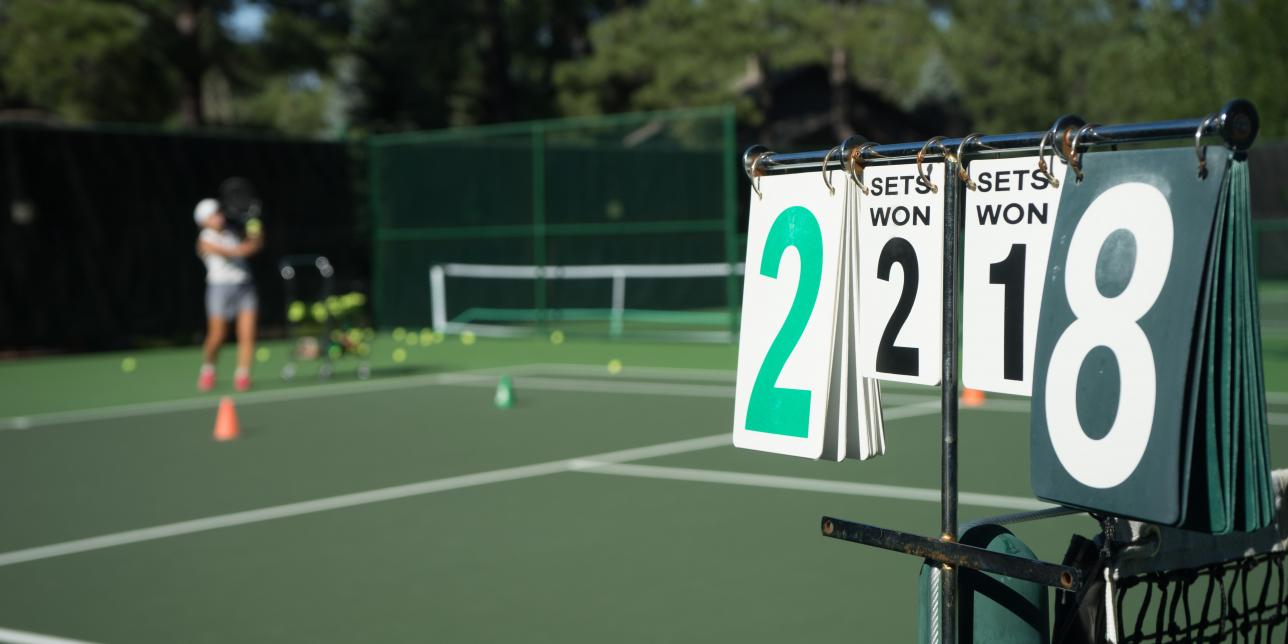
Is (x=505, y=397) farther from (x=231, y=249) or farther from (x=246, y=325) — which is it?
(x=231, y=249)

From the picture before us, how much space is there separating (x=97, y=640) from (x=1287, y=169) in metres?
29.8

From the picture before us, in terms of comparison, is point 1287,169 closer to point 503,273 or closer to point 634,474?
point 503,273

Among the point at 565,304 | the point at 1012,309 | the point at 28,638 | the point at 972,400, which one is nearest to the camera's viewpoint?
the point at 1012,309

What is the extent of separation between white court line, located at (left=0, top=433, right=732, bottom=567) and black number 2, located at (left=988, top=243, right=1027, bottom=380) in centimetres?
465

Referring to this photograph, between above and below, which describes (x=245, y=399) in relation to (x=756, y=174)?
below

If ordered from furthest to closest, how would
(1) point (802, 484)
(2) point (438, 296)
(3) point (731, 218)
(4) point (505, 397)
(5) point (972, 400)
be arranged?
(2) point (438, 296) → (3) point (731, 218) → (4) point (505, 397) → (5) point (972, 400) → (1) point (802, 484)

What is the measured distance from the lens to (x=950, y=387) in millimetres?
2309

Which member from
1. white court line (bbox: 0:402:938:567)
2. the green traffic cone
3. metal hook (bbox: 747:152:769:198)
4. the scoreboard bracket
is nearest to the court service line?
the green traffic cone

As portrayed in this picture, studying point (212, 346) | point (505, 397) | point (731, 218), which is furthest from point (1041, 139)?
point (731, 218)

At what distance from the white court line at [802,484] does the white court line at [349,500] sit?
0.26 meters

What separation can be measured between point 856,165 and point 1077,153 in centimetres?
42

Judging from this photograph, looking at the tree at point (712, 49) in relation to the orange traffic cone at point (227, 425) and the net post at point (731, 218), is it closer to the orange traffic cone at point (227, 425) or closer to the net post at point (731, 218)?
the net post at point (731, 218)

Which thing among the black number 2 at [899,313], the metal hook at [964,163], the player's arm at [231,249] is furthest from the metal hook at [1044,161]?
the player's arm at [231,249]

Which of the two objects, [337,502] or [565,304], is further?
[565,304]
